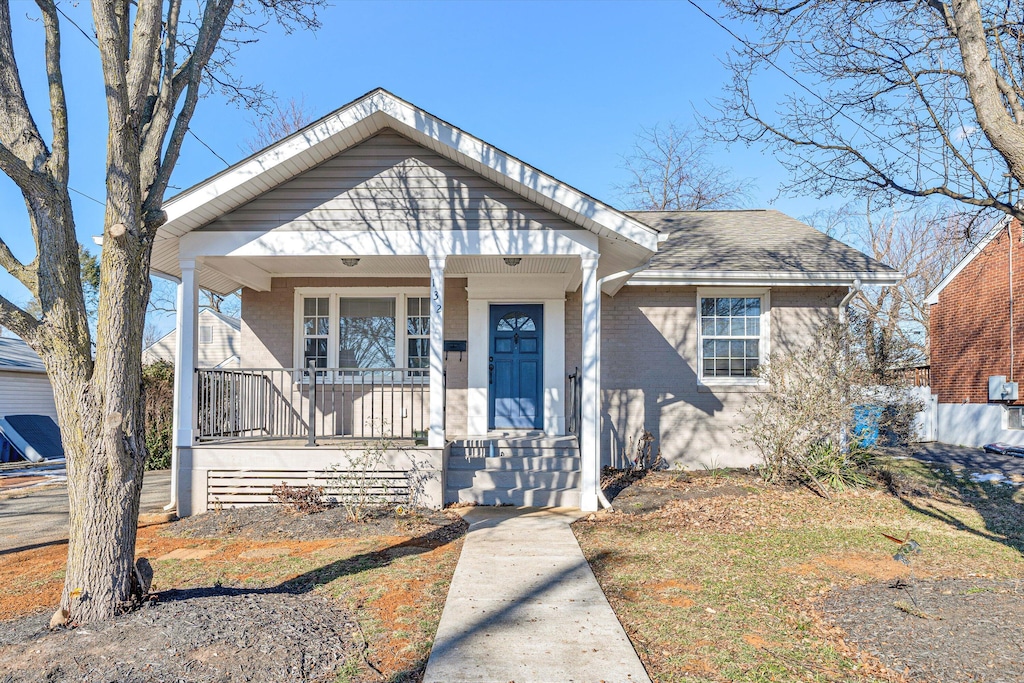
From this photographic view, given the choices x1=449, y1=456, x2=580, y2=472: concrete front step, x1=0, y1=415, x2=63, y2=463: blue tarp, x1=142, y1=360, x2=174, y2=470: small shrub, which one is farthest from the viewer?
x1=0, y1=415, x2=63, y2=463: blue tarp

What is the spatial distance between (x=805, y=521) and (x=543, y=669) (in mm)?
4893

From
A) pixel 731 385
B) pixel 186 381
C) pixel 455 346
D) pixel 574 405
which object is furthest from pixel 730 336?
pixel 186 381

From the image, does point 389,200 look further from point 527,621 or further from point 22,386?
point 22,386

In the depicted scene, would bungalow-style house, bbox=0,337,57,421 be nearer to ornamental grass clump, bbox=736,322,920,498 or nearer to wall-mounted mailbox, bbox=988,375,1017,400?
ornamental grass clump, bbox=736,322,920,498

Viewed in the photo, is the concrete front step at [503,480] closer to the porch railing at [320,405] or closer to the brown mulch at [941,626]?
the porch railing at [320,405]

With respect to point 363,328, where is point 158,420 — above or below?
below

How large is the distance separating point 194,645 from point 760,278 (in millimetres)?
8971

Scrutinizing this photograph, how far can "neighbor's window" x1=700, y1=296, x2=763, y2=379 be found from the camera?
10773mm

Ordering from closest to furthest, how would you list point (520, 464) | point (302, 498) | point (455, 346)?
point (302, 498)
point (520, 464)
point (455, 346)

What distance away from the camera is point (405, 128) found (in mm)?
7855

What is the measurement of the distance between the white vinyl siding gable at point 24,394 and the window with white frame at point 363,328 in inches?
406

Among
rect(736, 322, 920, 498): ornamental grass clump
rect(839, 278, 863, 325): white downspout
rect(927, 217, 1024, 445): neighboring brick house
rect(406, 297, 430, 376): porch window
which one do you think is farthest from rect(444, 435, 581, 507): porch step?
rect(927, 217, 1024, 445): neighboring brick house

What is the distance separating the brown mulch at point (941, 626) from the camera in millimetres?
3701

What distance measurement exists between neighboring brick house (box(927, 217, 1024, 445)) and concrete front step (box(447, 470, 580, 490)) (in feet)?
38.9
